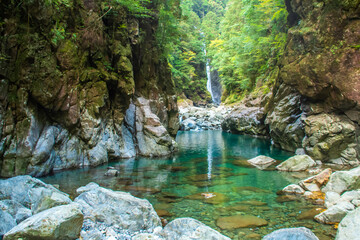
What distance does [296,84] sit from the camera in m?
12.1

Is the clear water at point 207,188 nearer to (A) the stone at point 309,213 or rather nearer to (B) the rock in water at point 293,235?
(A) the stone at point 309,213

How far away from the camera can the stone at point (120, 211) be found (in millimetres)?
4031

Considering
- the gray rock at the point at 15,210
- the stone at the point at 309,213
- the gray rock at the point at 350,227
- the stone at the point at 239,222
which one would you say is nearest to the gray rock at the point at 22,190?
the gray rock at the point at 15,210

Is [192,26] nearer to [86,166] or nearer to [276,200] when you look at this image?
[86,166]

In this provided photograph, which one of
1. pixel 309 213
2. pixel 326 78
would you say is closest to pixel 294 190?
pixel 309 213

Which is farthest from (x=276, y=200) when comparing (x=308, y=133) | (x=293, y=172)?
(x=308, y=133)

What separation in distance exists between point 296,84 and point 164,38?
28.6 ft

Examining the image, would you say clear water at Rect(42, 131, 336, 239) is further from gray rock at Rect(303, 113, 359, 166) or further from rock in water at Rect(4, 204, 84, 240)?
gray rock at Rect(303, 113, 359, 166)

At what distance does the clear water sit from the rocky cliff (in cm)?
315

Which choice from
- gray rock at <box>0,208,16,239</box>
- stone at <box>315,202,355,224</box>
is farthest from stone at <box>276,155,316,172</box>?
gray rock at <box>0,208,16,239</box>

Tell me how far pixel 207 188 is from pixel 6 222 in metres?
5.06

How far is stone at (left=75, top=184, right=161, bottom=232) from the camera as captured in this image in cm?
403

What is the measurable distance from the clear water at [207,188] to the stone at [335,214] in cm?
16

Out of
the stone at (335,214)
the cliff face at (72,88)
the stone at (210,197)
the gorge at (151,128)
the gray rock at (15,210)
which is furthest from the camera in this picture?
the cliff face at (72,88)
